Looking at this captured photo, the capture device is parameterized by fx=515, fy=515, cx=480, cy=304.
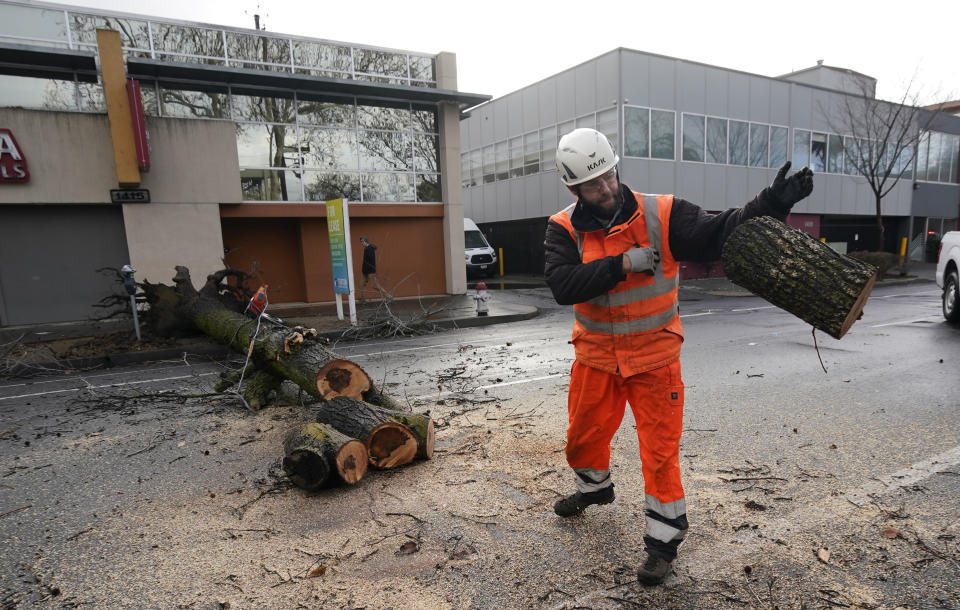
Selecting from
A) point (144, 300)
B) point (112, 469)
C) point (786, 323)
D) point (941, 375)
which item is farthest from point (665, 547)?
point (144, 300)

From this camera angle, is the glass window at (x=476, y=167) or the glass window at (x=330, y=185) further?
the glass window at (x=476, y=167)

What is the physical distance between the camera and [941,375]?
5.80 m

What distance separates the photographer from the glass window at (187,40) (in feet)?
42.8

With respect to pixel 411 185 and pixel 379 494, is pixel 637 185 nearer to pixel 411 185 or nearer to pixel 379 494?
pixel 411 185

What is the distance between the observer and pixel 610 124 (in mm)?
19047

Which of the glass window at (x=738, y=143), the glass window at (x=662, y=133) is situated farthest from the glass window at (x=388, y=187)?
the glass window at (x=738, y=143)

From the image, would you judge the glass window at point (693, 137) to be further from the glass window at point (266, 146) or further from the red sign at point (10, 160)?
the red sign at point (10, 160)

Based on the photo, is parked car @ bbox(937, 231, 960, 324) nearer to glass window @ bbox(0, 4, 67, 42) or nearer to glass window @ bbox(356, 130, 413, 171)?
glass window @ bbox(356, 130, 413, 171)

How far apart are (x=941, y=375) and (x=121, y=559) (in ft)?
25.5

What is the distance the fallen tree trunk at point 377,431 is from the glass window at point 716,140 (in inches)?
809

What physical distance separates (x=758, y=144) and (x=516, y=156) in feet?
33.8

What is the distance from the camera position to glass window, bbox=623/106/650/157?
61.5 feet

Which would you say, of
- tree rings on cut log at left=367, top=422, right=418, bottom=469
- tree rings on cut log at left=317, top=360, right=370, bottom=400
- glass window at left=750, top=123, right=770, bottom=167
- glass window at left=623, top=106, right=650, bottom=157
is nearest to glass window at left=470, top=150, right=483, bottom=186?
glass window at left=623, top=106, right=650, bottom=157

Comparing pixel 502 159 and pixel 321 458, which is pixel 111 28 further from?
pixel 502 159
